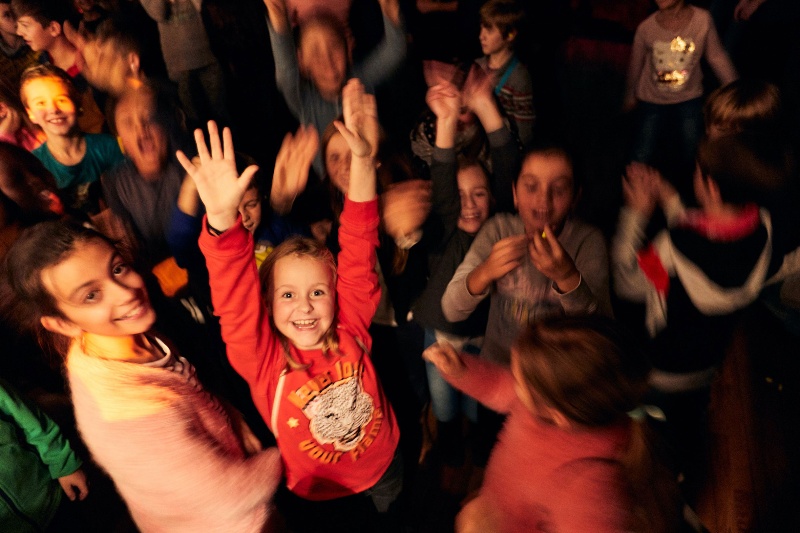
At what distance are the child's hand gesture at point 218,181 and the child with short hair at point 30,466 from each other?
76 centimetres

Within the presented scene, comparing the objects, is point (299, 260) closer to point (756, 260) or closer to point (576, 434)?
point (576, 434)

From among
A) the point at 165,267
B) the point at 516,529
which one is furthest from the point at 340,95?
the point at 516,529

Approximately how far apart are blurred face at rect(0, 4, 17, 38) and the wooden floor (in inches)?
178

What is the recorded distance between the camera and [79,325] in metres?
1.21

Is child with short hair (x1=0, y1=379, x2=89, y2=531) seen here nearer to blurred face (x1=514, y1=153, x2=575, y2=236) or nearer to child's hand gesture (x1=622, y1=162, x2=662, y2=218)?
blurred face (x1=514, y1=153, x2=575, y2=236)

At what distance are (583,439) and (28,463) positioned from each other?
143 cm

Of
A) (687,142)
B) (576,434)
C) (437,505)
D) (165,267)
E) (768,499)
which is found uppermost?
(576,434)

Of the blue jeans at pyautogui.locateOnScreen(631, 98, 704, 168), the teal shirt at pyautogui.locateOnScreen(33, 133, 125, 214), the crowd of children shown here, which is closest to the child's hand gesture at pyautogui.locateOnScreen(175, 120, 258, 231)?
the crowd of children

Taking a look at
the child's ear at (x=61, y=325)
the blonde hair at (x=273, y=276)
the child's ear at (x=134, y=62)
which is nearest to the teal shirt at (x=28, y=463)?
the child's ear at (x=61, y=325)

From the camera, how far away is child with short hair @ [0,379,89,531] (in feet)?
4.46

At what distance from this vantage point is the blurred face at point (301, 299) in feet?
4.62

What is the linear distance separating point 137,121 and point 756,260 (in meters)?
2.13

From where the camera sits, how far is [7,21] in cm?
337

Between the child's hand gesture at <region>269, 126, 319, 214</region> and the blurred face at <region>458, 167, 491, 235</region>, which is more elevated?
the child's hand gesture at <region>269, 126, 319, 214</region>
